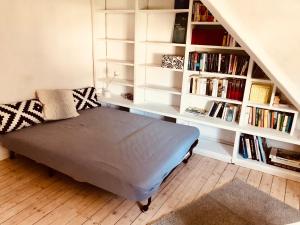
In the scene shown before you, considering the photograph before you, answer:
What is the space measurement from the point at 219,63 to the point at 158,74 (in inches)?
36.4

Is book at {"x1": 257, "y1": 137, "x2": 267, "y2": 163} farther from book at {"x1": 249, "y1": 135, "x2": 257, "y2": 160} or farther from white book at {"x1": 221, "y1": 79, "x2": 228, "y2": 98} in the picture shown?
white book at {"x1": 221, "y1": 79, "x2": 228, "y2": 98}

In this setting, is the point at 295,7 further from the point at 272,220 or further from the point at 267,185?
the point at 267,185

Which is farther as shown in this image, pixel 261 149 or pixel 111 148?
pixel 261 149

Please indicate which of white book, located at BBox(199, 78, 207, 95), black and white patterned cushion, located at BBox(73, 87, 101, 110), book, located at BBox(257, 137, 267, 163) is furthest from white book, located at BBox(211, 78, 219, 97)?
black and white patterned cushion, located at BBox(73, 87, 101, 110)

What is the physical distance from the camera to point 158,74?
3.43 metres

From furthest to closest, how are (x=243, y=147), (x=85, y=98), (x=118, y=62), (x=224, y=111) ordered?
(x=118, y=62), (x=85, y=98), (x=224, y=111), (x=243, y=147)

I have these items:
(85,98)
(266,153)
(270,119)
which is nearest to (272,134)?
(270,119)

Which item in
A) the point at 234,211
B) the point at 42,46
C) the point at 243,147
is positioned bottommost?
the point at 234,211

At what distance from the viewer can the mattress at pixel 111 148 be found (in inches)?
74.2

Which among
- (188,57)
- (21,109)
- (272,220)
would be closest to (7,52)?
(21,109)

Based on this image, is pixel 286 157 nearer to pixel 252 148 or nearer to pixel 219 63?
pixel 252 148

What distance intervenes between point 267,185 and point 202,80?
53.2 inches

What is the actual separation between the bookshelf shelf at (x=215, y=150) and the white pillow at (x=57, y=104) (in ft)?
5.34

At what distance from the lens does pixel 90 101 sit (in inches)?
133
